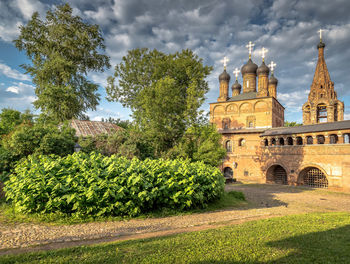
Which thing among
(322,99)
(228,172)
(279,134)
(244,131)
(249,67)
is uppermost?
(249,67)

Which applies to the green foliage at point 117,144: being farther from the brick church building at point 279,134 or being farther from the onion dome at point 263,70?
the onion dome at point 263,70

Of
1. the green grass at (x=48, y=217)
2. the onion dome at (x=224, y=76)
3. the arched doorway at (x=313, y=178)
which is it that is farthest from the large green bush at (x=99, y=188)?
the onion dome at (x=224, y=76)

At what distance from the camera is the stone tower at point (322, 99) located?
23.7 m

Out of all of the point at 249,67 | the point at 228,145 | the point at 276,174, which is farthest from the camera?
the point at 249,67

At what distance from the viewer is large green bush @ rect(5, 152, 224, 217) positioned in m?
5.97

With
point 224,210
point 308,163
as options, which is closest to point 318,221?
point 224,210

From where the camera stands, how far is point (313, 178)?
20.8 m

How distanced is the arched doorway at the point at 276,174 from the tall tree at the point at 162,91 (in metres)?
11.8

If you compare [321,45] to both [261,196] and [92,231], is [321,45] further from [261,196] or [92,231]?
[92,231]

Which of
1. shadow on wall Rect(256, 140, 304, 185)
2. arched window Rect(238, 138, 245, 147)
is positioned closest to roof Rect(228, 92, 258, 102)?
arched window Rect(238, 138, 245, 147)

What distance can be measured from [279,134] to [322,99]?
6.76 meters

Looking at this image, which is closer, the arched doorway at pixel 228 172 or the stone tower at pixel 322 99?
the stone tower at pixel 322 99

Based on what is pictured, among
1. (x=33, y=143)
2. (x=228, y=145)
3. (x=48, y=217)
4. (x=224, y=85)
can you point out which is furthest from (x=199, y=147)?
(x=224, y=85)

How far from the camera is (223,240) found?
4.56m
